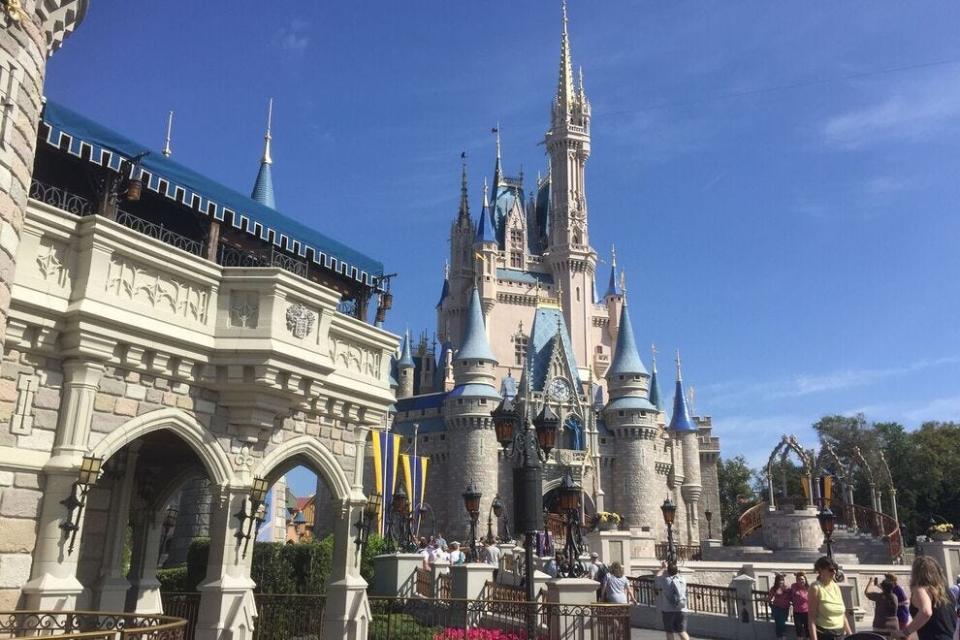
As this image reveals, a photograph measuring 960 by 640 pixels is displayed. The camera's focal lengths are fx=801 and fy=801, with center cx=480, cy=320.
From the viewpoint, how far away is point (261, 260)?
1429 cm

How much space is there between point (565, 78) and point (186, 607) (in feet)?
213

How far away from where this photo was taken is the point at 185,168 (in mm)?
12391

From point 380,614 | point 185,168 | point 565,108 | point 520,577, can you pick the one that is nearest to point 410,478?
point 520,577

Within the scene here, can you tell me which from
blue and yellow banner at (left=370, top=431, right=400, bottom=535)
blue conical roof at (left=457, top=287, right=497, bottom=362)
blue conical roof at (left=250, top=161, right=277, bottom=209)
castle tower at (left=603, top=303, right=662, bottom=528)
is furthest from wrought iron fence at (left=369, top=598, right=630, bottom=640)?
castle tower at (left=603, top=303, right=662, bottom=528)

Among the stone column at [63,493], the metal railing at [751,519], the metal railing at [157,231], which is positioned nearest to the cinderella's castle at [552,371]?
the metal railing at [751,519]

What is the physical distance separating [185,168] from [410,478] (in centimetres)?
3092

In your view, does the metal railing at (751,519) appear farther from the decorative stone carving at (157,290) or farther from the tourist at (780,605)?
the decorative stone carving at (157,290)

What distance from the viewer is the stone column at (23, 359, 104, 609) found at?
8.92 metres

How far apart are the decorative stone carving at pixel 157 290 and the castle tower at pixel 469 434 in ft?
127

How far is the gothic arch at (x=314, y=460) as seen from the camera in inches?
479

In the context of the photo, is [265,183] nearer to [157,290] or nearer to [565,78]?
[157,290]

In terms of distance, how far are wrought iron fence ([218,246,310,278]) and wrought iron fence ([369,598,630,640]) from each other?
6126 millimetres

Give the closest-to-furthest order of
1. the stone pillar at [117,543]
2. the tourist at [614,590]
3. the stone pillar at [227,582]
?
the stone pillar at [227,582], the stone pillar at [117,543], the tourist at [614,590]

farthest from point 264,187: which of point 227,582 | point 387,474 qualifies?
point 387,474
